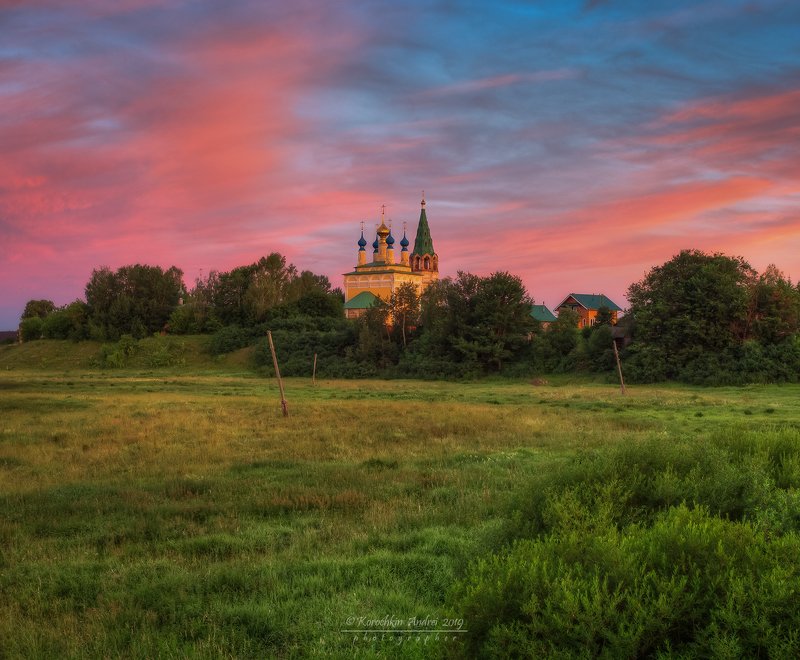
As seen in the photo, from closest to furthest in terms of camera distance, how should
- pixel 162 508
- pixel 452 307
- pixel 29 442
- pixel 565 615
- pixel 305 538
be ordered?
pixel 565 615 < pixel 305 538 < pixel 162 508 < pixel 29 442 < pixel 452 307

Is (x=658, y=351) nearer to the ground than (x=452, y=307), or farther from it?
nearer to the ground

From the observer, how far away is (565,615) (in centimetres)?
390

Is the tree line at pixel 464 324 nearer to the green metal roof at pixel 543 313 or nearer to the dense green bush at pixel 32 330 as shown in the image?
the dense green bush at pixel 32 330

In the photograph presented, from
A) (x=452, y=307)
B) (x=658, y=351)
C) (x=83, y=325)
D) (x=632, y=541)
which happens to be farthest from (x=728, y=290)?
(x=83, y=325)

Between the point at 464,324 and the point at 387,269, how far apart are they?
45.1 meters

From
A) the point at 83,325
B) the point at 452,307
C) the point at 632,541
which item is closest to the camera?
the point at 632,541

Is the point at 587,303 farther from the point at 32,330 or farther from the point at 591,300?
the point at 32,330

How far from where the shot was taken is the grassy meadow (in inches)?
231

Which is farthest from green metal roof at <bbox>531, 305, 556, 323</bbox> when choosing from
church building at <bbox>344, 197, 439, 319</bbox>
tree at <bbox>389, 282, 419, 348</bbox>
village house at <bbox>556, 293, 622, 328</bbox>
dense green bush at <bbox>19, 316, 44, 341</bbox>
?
dense green bush at <bbox>19, 316, 44, 341</bbox>

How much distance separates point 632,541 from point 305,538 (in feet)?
16.4

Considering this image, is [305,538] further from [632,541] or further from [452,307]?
[452,307]

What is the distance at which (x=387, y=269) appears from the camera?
103m

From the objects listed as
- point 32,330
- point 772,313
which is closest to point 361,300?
point 32,330

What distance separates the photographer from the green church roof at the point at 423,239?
111 meters
